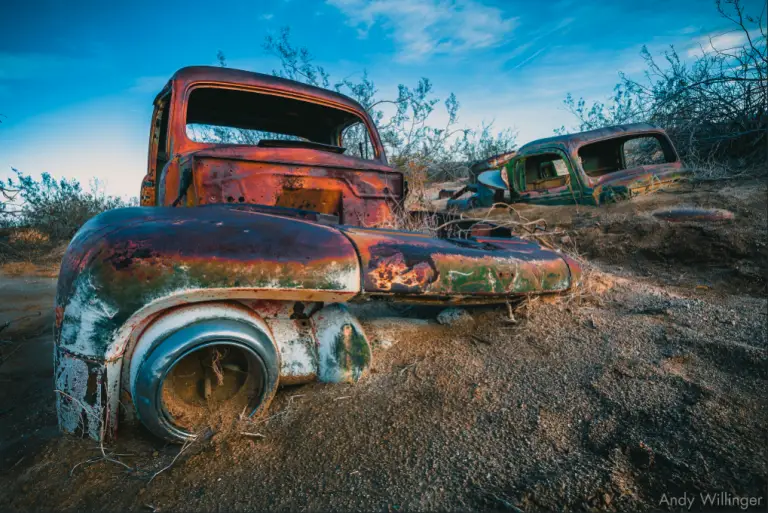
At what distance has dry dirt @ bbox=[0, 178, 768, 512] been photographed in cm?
102

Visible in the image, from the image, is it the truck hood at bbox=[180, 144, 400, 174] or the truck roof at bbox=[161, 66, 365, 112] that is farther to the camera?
the truck roof at bbox=[161, 66, 365, 112]

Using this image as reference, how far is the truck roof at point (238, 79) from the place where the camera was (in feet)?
7.89

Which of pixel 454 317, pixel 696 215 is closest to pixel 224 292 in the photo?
pixel 454 317

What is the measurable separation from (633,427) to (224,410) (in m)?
1.39

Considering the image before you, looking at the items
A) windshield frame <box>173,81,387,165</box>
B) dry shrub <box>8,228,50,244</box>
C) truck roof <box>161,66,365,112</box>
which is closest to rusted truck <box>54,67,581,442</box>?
windshield frame <box>173,81,387,165</box>

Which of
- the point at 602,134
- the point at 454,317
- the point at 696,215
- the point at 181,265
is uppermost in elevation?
the point at 602,134

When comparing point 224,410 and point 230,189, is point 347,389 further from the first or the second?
point 230,189

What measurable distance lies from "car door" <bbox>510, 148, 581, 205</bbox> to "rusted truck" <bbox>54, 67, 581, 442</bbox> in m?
3.72

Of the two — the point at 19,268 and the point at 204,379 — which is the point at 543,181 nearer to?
the point at 204,379

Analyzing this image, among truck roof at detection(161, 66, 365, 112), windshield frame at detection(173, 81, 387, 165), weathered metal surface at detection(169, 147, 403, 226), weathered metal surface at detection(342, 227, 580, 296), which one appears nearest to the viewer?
weathered metal surface at detection(342, 227, 580, 296)

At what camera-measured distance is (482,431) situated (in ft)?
4.15

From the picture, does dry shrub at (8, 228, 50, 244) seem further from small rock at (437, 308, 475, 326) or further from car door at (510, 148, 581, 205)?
car door at (510, 148, 581, 205)

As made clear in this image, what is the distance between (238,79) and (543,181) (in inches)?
206

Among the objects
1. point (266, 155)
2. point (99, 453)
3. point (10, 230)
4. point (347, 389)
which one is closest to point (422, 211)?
point (266, 155)
